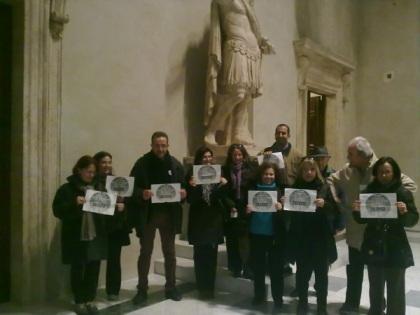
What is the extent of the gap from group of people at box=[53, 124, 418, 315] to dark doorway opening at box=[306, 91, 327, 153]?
4980 millimetres

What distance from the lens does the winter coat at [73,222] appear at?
11.5 feet

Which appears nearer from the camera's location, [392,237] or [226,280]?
[392,237]

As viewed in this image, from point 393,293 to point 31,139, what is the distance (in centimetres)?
316

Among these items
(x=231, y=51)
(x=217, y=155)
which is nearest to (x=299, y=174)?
(x=217, y=155)

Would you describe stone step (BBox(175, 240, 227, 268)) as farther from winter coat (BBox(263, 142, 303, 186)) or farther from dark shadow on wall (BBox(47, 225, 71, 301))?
dark shadow on wall (BBox(47, 225, 71, 301))

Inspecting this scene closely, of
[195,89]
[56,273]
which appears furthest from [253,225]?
Answer: [195,89]

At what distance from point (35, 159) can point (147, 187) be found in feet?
3.29

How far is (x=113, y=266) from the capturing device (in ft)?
13.0

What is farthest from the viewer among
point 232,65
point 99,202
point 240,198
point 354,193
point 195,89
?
point 195,89

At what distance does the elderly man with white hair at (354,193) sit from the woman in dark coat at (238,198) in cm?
77

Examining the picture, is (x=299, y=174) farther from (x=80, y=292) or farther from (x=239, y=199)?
(x=80, y=292)

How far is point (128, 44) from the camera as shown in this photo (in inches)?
189

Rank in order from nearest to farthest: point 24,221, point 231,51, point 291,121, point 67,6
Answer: point 24,221, point 67,6, point 231,51, point 291,121

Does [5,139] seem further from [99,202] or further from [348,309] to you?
[348,309]
